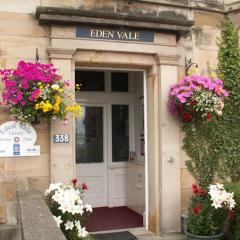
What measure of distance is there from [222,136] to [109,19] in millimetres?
2677

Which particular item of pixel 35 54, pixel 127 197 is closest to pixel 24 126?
pixel 35 54

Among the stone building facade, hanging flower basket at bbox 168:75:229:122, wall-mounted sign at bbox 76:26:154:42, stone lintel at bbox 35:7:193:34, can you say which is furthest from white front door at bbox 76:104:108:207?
stone lintel at bbox 35:7:193:34

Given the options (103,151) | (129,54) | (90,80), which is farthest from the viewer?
(103,151)

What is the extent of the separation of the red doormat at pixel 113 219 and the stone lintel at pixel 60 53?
113 inches

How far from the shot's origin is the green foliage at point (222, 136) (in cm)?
705

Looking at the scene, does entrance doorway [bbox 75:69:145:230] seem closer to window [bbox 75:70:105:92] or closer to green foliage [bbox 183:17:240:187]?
window [bbox 75:70:105:92]

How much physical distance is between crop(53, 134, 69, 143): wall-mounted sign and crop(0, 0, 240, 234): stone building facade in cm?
6

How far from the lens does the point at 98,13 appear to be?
6.30 m

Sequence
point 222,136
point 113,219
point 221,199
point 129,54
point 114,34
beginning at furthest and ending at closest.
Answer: point 113,219, point 222,136, point 129,54, point 114,34, point 221,199

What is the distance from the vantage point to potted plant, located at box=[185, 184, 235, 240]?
5930mm

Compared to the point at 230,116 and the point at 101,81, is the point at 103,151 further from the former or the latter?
the point at 230,116

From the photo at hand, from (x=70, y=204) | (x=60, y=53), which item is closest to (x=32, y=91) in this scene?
(x=60, y=53)

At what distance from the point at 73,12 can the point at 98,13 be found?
1.22 feet

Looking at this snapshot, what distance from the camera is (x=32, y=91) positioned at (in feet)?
18.2
